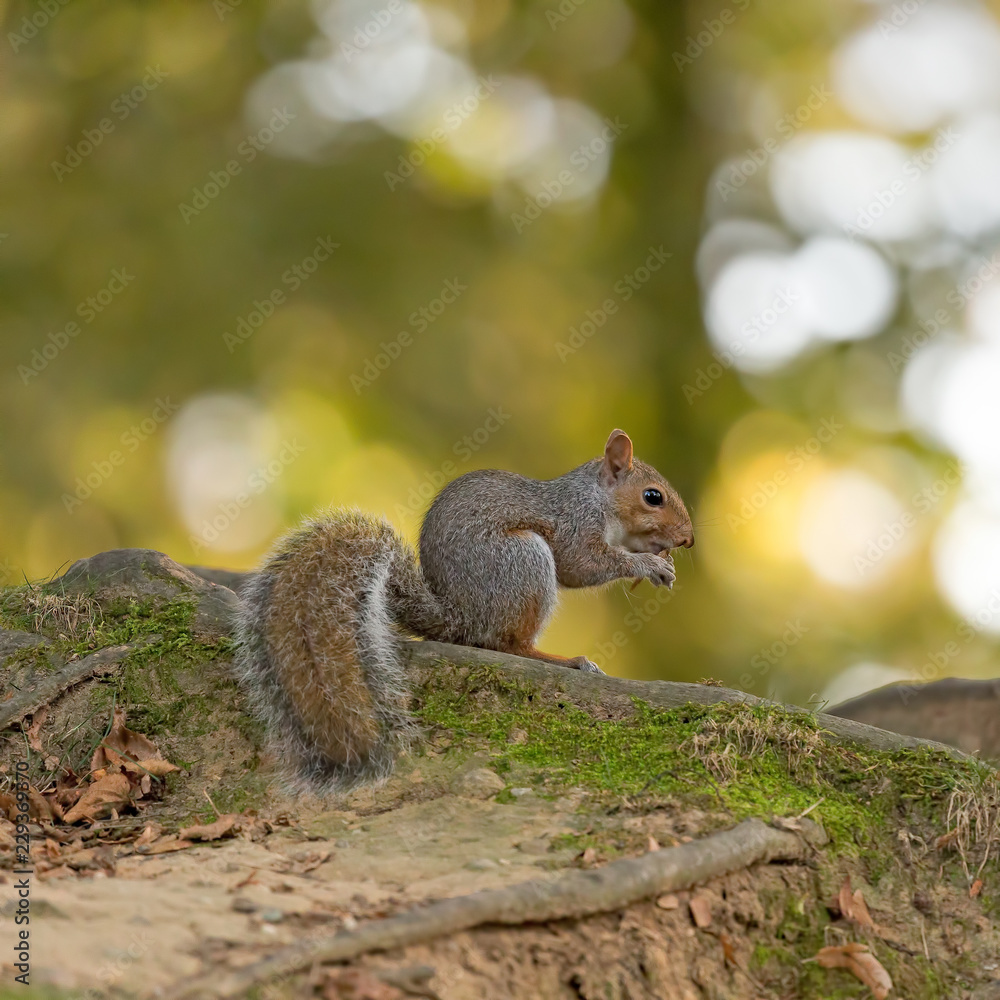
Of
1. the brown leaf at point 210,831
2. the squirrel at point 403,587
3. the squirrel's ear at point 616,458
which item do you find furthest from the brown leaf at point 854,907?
the squirrel's ear at point 616,458

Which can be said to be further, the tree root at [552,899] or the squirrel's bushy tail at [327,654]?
the squirrel's bushy tail at [327,654]

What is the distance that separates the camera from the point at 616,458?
16.3ft

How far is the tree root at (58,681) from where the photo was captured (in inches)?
149

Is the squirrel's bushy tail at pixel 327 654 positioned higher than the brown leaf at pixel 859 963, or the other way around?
the squirrel's bushy tail at pixel 327 654

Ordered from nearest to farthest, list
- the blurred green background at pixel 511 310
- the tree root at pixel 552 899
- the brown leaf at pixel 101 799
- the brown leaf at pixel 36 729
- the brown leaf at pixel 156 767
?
1. the tree root at pixel 552 899
2. the brown leaf at pixel 101 799
3. the brown leaf at pixel 156 767
4. the brown leaf at pixel 36 729
5. the blurred green background at pixel 511 310

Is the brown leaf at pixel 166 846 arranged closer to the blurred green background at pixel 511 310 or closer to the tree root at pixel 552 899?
the tree root at pixel 552 899

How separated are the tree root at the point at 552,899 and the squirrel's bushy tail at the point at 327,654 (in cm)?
104

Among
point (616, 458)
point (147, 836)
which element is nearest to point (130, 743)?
point (147, 836)

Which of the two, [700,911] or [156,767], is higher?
[156,767]

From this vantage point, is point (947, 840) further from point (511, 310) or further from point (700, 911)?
point (511, 310)

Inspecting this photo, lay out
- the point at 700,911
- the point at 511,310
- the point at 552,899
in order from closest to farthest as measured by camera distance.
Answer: the point at 552,899
the point at 700,911
the point at 511,310

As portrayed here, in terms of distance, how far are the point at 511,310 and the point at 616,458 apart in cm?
490

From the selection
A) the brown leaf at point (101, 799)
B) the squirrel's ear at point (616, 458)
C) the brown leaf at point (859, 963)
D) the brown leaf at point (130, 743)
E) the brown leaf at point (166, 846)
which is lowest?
the brown leaf at point (859, 963)

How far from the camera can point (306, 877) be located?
8.70 ft
